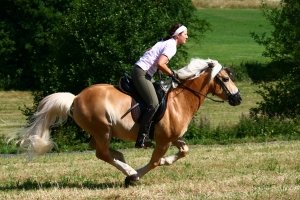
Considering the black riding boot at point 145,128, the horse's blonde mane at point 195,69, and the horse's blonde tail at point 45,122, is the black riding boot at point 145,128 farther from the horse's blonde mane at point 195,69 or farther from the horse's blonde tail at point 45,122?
the horse's blonde tail at point 45,122

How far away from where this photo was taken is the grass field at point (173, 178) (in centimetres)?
1054

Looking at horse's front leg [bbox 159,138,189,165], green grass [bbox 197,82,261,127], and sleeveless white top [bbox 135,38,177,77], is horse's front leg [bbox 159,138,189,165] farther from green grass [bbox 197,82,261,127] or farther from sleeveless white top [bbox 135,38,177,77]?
green grass [bbox 197,82,261,127]

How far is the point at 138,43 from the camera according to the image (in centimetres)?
2498

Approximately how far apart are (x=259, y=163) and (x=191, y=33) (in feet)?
133

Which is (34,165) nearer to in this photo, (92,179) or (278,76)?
(92,179)

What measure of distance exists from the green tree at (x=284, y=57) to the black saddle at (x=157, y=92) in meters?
14.7

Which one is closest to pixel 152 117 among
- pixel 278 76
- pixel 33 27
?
pixel 278 76

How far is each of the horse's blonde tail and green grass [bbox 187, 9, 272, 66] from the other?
46.3m

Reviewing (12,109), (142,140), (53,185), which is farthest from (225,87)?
(12,109)

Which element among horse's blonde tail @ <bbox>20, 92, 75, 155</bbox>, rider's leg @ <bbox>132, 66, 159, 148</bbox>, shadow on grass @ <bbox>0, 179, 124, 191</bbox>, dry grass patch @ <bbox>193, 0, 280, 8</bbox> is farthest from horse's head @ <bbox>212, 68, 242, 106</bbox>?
dry grass patch @ <bbox>193, 0, 280, 8</bbox>

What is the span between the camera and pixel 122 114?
1187 centimetres

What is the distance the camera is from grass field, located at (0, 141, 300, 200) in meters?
10.5

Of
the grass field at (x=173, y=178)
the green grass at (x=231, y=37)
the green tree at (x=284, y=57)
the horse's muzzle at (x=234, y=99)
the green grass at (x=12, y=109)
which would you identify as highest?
the horse's muzzle at (x=234, y=99)

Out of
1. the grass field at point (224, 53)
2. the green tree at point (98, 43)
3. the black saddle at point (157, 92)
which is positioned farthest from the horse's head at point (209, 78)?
the grass field at point (224, 53)
